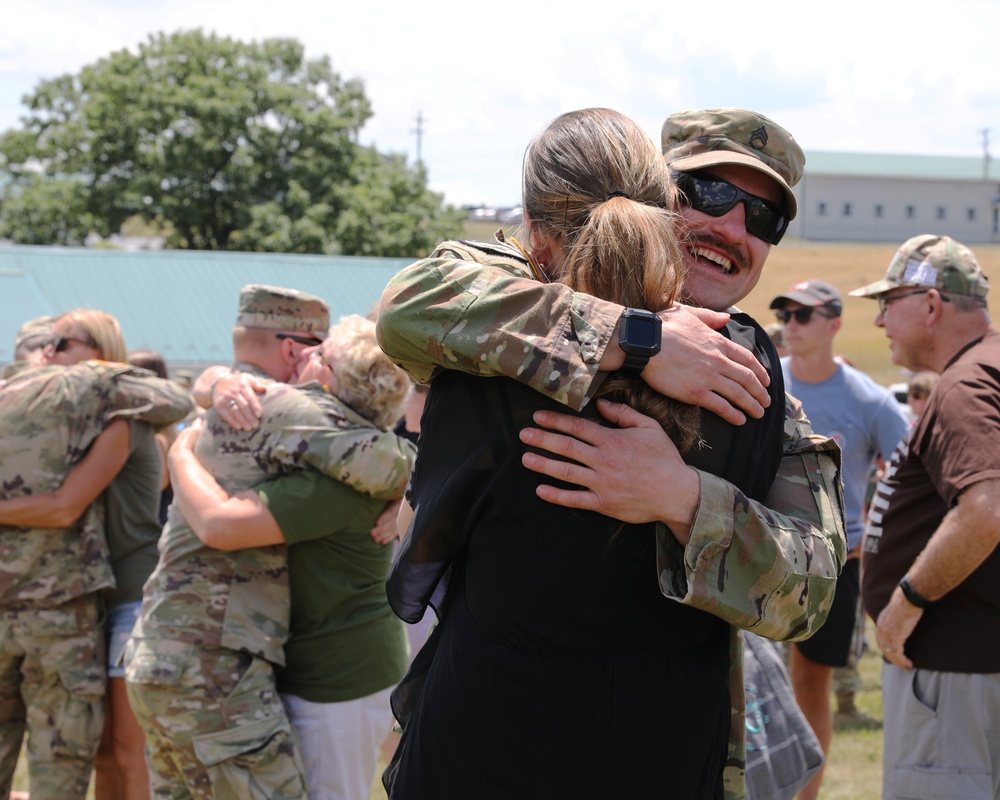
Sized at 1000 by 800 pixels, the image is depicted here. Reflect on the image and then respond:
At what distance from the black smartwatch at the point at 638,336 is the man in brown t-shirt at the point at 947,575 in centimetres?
196

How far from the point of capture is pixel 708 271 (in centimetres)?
210

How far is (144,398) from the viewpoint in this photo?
4.21 meters

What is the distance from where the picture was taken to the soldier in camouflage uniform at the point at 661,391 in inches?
66.6

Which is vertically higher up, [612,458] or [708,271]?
[708,271]

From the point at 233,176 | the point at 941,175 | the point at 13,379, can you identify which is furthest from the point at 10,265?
the point at 941,175

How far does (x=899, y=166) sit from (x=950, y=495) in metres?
87.8

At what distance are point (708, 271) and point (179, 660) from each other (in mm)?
2101

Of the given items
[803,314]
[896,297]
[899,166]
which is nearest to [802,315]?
[803,314]

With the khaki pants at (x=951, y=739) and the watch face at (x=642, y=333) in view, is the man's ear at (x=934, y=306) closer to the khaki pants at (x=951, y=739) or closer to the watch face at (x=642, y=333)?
the khaki pants at (x=951, y=739)

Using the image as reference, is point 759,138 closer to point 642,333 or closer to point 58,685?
point 642,333

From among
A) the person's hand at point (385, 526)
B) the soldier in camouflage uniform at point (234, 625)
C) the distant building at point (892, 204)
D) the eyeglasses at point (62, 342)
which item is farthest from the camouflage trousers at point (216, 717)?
the distant building at point (892, 204)

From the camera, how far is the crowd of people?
1.75 m

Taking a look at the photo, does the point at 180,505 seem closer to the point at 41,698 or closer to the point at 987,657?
the point at 41,698

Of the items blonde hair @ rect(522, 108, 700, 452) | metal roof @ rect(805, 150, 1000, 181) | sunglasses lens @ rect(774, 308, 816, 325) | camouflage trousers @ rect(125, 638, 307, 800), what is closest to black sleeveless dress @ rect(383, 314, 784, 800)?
blonde hair @ rect(522, 108, 700, 452)
